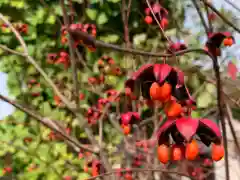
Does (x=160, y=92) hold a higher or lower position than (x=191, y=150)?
higher

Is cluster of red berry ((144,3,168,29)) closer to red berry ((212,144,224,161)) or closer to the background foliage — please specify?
the background foliage

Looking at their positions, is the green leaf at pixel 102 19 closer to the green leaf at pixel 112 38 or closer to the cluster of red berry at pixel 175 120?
the green leaf at pixel 112 38

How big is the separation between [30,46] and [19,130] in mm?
777

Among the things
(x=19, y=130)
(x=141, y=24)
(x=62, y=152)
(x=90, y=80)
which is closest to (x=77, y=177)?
(x=62, y=152)

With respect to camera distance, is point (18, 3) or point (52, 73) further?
point (52, 73)

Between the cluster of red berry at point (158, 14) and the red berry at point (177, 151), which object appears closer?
the red berry at point (177, 151)

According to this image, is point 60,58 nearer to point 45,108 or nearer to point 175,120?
point 45,108

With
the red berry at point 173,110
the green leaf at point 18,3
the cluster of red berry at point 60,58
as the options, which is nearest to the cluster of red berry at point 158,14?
the cluster of red berry at point 60,58

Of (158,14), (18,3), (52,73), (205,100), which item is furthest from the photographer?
(52,73)

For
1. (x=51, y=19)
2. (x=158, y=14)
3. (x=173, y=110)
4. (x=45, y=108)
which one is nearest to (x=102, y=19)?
(x=51, y=19)

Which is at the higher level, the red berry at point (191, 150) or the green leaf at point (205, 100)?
the green leaf at point (205, 100)

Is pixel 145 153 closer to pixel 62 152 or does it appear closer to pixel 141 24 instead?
pixel 62 152

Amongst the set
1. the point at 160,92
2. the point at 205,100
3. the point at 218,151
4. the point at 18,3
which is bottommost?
the point at 218,151

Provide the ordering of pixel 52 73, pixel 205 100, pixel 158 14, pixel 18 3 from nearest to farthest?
pixel 158 14
pixel 205 100
pixel 18 3
pixel 52 73
